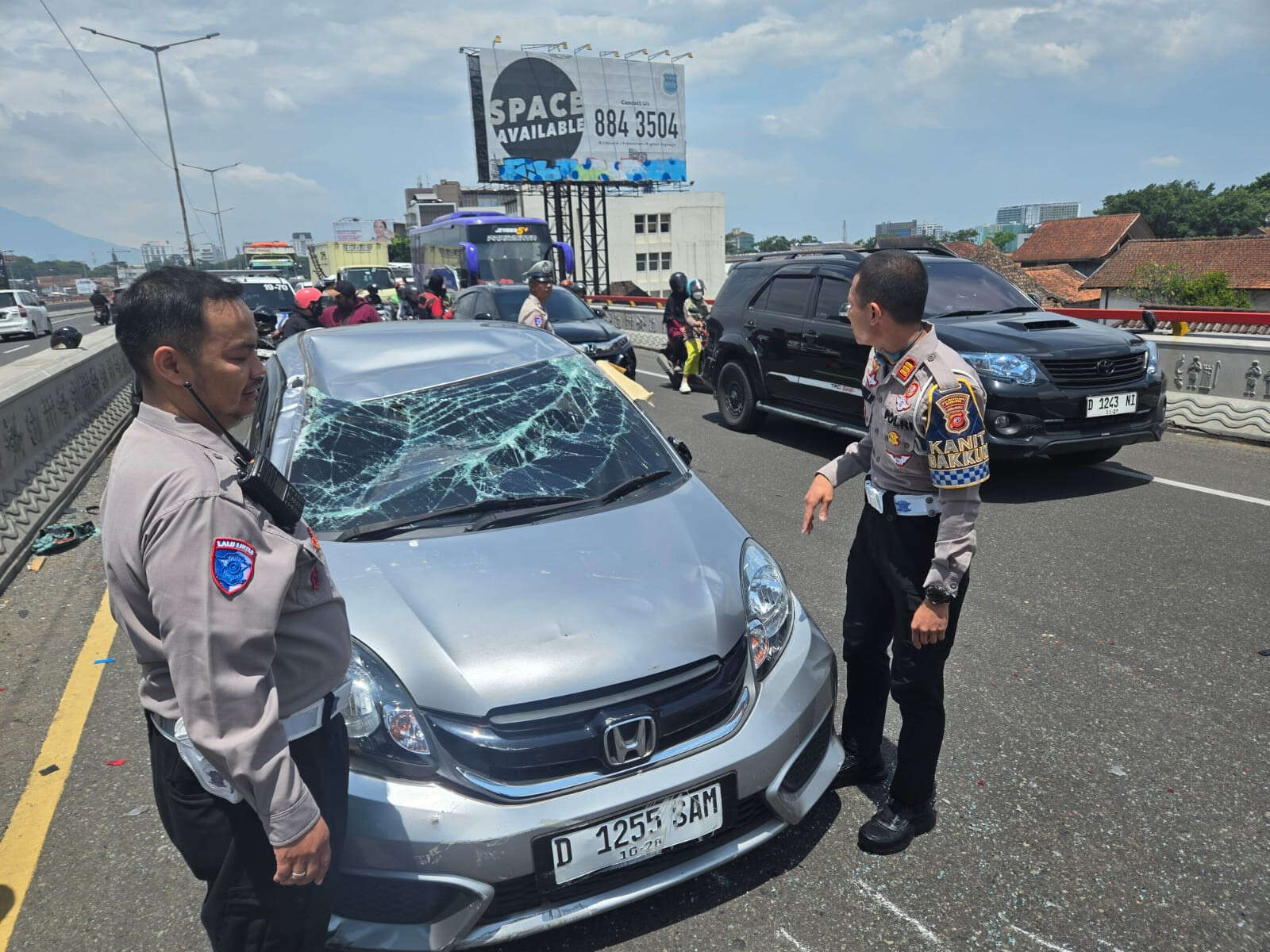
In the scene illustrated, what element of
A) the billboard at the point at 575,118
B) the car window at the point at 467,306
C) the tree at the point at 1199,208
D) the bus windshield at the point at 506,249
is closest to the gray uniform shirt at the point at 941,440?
the car window at the point at 467,306

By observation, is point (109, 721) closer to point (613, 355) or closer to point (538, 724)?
point (538, 724)

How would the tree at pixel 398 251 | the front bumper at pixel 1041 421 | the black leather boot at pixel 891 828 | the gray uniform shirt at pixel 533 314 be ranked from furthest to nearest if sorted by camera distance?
1. the tree at pixel 398 251
2. the gray uniform shirt at pixel 533 314
3. the front bumper at pixel 1041 421
4. the black leather boot at pixel 891 828

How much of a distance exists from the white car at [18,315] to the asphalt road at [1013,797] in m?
28.8

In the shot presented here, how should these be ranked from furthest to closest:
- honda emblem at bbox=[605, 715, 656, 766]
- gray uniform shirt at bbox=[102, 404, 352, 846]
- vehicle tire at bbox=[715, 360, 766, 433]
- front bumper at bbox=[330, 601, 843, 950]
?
vehicle tire at bbox=[715, 360, 766, 433] → honda emblem at bbox=[605, 715, 656, 766] → front bumper at bbox=[330, 601, 843, 950] → gray uniform shirt at bbox=[102, 404, 352, 846]

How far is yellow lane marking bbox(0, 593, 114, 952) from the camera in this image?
2.57m

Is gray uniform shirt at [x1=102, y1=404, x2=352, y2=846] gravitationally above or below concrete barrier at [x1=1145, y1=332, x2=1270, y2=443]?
above

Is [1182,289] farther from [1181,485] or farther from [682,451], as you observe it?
[682,451]

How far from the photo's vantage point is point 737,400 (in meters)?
9.09

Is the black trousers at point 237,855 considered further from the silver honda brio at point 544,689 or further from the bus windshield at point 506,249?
the bus windshield at point 506,249

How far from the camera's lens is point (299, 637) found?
1.53 m

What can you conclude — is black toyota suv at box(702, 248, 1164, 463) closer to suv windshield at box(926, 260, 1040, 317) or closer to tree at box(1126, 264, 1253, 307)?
suv windshield at box(926, 260, 1040, 317)

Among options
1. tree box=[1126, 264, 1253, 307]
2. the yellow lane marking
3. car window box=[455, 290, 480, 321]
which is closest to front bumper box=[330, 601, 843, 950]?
the yellow lane marking

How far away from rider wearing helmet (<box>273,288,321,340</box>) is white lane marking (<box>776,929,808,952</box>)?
6984 millimetres

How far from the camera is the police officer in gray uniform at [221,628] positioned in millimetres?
1367
